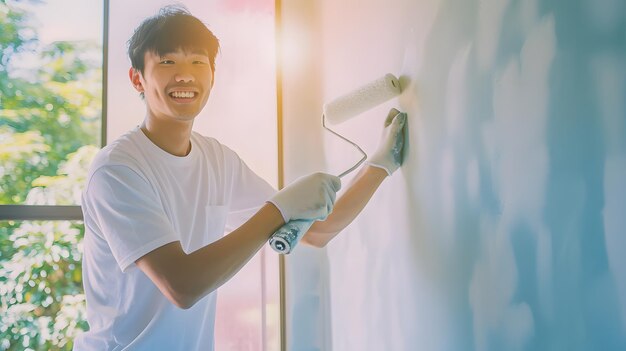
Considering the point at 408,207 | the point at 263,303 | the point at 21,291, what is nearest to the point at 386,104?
the point at 408,207

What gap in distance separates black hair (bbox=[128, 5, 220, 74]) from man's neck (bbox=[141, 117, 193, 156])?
17cm

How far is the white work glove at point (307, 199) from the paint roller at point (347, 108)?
2 centimetres

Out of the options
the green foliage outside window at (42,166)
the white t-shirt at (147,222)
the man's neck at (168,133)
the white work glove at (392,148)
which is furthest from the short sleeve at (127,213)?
the green foliage outside window at (42,166)

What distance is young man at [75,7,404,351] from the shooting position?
1151 millimetres

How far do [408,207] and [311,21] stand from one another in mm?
990

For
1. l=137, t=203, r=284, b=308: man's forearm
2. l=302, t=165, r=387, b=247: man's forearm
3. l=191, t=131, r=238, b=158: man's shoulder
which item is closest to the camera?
l=137, t=203, r=284, b=308: man's forearm

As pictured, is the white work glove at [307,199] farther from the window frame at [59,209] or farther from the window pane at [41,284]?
the window pane at [41,284]

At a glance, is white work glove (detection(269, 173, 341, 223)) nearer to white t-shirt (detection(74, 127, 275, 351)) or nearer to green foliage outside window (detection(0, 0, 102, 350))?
white t-shirt (detection(74, 127, 275, 351))

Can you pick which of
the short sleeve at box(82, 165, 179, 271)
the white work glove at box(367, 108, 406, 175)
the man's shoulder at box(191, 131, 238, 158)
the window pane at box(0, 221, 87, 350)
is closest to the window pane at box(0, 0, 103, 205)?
the window pane at box(0, 221, 87, 350)

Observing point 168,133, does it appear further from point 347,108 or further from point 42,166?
point 42,166

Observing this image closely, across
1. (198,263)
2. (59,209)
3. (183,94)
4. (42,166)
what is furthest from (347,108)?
(42,166)

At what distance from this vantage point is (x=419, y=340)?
120 centimetres

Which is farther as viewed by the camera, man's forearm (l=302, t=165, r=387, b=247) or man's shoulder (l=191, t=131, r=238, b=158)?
man's shoulder (l=191, t=131, r=238, b=158)

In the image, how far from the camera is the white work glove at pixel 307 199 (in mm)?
1201
